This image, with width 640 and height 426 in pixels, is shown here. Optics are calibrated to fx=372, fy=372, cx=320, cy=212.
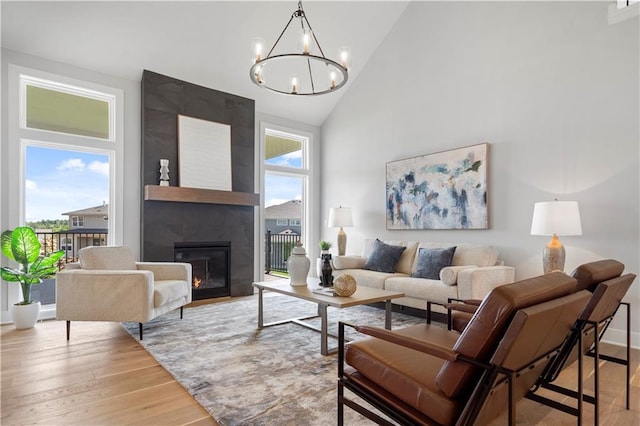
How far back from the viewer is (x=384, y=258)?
4.80m

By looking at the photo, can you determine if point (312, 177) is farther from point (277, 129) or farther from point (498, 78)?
point (498, 78)

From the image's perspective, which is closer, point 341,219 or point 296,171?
point 341,219

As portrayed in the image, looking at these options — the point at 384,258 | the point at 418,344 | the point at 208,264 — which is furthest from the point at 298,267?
the point at 418,344

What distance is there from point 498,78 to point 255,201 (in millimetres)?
3514

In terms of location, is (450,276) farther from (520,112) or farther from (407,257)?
(520,112)

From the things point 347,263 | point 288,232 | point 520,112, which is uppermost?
point 520,112

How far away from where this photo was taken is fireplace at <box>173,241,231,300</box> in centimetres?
505

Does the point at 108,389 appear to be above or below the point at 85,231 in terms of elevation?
below

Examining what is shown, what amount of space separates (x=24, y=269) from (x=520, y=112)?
5.40m

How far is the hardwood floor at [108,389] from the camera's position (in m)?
2.00

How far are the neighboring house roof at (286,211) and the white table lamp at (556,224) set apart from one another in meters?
3.92

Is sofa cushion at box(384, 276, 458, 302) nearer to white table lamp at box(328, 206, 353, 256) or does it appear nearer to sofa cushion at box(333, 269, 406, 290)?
sofa cushion at box(333, 269, 406, 290)

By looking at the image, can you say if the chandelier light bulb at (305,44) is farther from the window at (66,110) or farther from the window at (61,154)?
the window at (66,110)

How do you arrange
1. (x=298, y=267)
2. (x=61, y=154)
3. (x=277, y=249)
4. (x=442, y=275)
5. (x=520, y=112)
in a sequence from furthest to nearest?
(x=277, y=249) < (x=61, y=154) < (x=520, y=112) < (x=442, y=275) < (x=298, y=267)
